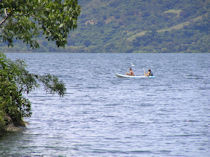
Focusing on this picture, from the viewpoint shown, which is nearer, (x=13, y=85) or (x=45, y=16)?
(x=45, y=16)

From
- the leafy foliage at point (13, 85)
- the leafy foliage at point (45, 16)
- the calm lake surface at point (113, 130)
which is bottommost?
the calm lake surface at point (113, 130)

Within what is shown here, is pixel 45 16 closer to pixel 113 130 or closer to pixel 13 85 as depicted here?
pixel 13 85

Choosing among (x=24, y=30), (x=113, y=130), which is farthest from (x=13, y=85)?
(x=113, y=130)

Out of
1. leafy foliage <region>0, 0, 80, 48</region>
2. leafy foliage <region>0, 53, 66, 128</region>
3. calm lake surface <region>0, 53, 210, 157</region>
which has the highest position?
leafy foliage <region>0, 0, 80, 48</region>

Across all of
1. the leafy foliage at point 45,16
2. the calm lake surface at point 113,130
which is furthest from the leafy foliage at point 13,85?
the leafy foliage at point 45,16

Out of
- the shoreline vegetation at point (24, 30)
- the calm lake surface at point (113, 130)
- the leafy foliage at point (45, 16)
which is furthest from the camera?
the calm lake surface at point (113, 130)

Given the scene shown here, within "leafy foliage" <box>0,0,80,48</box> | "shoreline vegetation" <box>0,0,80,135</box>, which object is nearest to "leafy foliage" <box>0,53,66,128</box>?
"shoreline vegetation" <box>0,0,80,135</box>

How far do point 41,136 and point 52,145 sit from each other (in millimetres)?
2613

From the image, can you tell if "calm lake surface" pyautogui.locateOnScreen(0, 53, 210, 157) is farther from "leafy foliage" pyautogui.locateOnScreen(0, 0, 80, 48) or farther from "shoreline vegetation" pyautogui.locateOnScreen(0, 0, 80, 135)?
"leafy foliage" pyautogui.locateOnScreen(0, 0, 80, 48)

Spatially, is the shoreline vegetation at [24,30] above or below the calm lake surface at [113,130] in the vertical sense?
above

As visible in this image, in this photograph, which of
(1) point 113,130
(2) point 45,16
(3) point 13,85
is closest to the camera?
(2) point 45,16

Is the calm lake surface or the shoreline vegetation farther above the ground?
the shoreline vegetation

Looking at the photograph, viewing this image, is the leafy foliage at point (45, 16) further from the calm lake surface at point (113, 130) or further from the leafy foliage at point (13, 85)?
the calm lake surface at point (113, 130)

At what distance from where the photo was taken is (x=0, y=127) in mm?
25828
